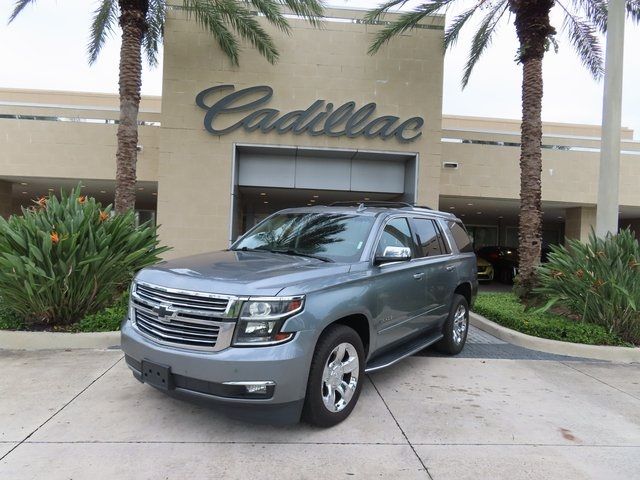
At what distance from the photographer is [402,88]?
14016 millimetres

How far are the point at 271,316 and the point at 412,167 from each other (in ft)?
38.3

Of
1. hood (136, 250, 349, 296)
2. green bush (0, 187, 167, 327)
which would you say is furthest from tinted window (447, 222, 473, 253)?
green bush (0, 187, 167, 327)

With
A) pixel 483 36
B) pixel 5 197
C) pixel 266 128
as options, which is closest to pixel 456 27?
pixel 483 36

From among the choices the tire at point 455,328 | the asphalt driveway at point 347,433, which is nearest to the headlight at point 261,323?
the asphalt driveway at point 347,433

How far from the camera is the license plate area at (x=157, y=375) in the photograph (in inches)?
135

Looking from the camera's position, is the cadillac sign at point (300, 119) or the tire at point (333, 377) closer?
the tire at point (333, 377)

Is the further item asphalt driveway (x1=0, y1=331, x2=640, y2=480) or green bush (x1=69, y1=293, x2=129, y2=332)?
green bush (x1=69, y1=293, x2=129, y2=332)

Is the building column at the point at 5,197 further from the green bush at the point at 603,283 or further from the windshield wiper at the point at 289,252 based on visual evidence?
the green bush at the point at 603,283

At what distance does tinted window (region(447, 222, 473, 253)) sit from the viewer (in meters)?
6.51

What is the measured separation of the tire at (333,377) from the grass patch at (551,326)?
420 cm

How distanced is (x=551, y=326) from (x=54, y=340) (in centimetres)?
706

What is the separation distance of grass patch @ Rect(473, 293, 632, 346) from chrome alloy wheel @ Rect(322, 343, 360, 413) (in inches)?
168

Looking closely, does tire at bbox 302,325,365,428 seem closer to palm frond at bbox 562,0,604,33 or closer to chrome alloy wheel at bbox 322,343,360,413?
chrome alloy wheel at bbox 322,343,360,413

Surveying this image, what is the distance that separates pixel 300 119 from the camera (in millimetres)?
13672
